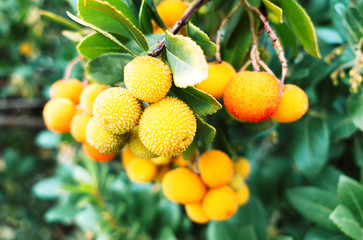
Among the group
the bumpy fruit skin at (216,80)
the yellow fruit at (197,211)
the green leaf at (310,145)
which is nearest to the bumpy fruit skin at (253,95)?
the bumpy fruit skin at (216,80)

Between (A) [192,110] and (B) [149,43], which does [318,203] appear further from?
(B) [149,43]

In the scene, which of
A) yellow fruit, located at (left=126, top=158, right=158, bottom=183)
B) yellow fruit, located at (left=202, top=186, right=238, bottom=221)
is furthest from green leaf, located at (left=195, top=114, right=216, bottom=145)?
yellow fruit, located at (left=126, top=158, right=158, bottom=183)

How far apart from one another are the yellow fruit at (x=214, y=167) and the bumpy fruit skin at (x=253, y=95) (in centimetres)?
21

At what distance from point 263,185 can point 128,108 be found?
1.08 metres

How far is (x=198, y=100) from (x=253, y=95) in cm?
13

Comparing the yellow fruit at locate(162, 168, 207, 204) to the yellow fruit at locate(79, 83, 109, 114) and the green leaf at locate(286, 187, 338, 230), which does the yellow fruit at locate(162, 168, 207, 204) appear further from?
the green leaf at locate(286, 187, 338, 230)

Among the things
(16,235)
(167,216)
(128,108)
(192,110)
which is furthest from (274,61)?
(16,235)

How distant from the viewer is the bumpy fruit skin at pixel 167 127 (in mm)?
595

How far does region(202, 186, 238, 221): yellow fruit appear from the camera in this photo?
88 centimetres

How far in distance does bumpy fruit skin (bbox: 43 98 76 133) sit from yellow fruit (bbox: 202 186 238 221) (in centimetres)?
50

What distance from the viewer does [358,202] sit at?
0.92 meters

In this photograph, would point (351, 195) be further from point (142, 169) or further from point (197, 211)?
point (142, 169)

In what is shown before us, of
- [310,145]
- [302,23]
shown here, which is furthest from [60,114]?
[310,145]

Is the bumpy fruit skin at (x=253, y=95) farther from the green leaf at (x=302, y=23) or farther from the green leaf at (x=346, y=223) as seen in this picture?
the green leaf at (x=346, y=223)
